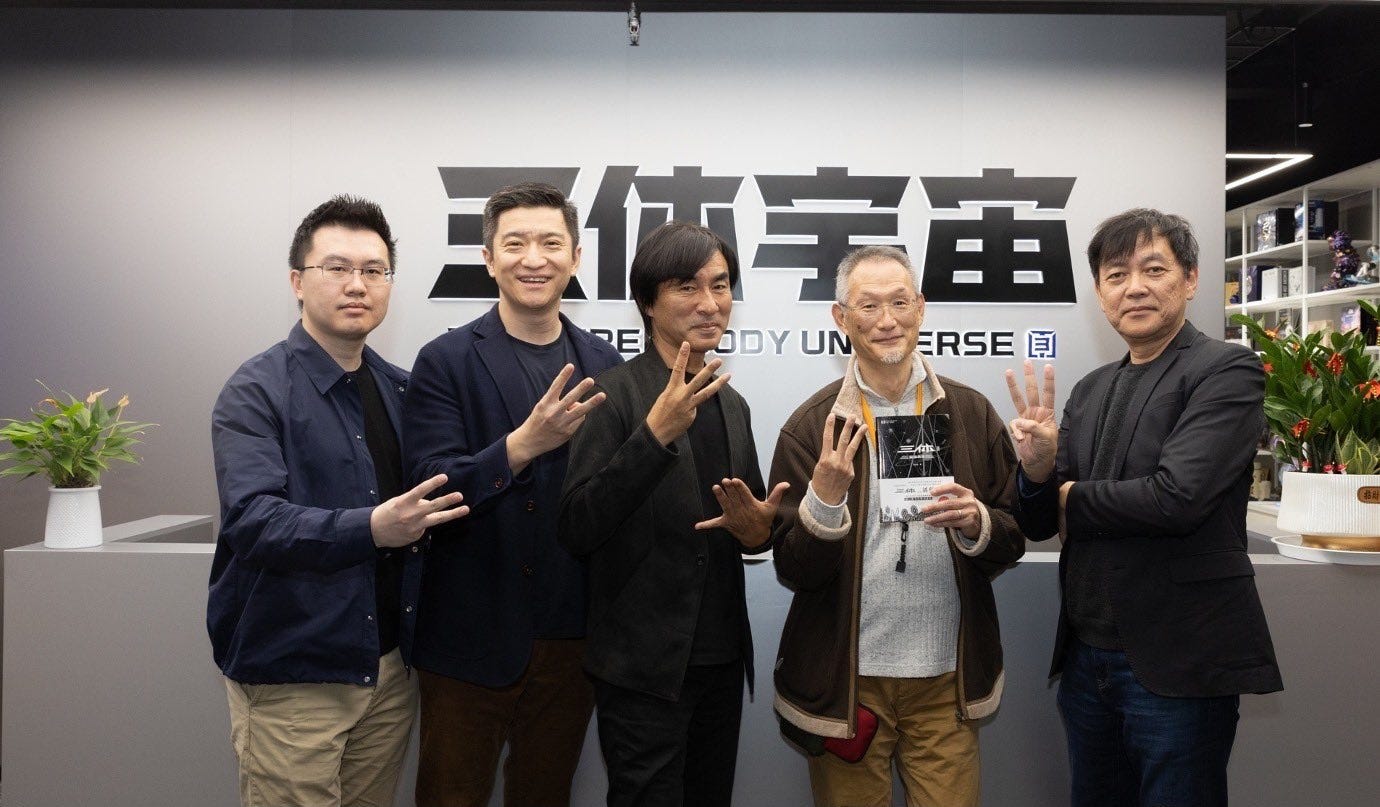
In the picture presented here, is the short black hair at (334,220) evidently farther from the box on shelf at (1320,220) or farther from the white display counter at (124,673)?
the box on shelf at (1320,220)

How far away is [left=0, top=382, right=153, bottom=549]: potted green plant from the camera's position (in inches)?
117

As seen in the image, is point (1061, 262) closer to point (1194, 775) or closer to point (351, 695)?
point (1194, 775)

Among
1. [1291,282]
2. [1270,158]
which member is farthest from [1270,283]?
[1270,158]

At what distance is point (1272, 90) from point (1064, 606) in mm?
7598

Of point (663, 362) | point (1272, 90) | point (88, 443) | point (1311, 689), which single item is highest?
point (1272, 90)

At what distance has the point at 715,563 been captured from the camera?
2.00 m

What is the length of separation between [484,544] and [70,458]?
1813mm

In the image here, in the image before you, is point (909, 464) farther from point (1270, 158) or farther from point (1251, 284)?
point (1251, 284)

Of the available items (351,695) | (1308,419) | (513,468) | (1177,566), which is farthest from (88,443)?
(1308,419)

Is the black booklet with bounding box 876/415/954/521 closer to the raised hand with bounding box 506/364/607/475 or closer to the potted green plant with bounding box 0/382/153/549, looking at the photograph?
the raised hand with bounding box 506/364/607/475

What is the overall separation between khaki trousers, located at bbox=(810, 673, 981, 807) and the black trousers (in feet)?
0.83

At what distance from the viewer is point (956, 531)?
2.02 meters

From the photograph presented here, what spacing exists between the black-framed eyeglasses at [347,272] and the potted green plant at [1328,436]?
2428 millimetres

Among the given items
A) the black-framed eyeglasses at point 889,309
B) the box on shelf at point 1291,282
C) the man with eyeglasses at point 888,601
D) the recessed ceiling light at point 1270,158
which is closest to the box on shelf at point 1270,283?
the box on shelf at point 1291,282
